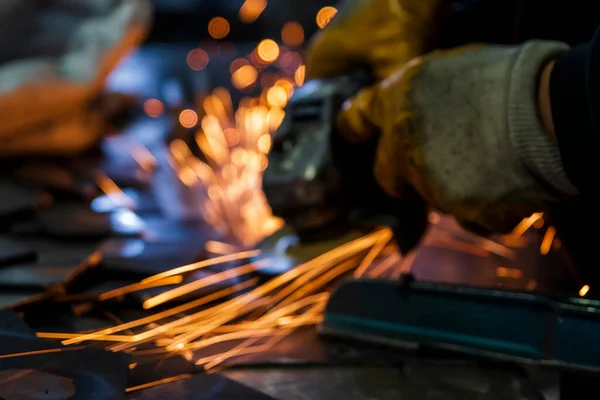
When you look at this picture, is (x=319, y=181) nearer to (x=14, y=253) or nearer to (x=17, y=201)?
(x=14, y=253)

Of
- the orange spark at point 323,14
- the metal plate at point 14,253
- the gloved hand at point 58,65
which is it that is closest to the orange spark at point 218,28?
the orange spark at point 323,14

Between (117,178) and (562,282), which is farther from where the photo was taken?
(117,178)

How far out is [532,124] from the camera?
80 cm

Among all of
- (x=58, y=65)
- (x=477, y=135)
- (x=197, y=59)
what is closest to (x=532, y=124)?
(x=477, y=135)

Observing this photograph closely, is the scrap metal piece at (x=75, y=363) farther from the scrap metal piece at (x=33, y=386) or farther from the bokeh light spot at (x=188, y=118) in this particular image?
the bokeh light spot at (x=188, y=118)

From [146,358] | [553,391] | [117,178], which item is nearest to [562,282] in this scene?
[553,391]

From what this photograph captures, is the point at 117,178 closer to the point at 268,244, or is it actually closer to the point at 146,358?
the point at 268,244

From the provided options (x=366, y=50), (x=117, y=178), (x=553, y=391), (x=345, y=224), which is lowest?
(x=553, y=391)

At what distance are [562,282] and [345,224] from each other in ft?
1.78

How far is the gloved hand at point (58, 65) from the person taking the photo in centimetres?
188

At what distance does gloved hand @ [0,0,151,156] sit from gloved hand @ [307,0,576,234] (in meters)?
1.26

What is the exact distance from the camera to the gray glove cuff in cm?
80

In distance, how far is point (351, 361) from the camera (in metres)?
0.93

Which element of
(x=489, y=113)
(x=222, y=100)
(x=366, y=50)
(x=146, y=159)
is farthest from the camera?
(x=222, y=100)
